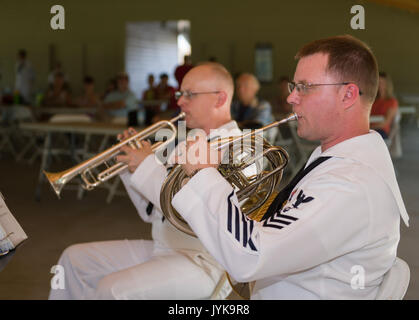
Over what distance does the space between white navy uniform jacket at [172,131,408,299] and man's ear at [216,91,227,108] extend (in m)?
1.22

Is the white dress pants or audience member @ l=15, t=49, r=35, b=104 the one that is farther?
audience member @ l=15, t=49, r=35, b=104

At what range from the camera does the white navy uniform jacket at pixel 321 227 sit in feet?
4.12

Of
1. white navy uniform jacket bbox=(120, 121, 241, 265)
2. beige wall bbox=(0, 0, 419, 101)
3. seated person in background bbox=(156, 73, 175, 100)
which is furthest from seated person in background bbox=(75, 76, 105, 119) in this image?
white navy uniform jacket bbox=(120, 121, 241, 265)

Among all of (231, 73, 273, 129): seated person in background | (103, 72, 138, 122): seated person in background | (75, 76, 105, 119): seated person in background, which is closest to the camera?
(231, 73, 273, 129): seated person in background

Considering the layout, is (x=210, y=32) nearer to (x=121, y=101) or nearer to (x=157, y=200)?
(x=121, y=101)

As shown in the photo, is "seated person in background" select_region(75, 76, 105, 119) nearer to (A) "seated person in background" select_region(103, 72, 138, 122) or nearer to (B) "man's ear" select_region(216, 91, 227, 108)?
(A) "seated person in background" select_region(103, 72, 138, 122)

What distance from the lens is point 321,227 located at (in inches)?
49.4

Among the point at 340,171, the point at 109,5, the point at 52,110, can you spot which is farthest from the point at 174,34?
the point at 340,171

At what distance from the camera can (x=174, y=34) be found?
15648 millimetres

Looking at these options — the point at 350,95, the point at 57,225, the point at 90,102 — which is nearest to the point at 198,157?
the point at 350,95

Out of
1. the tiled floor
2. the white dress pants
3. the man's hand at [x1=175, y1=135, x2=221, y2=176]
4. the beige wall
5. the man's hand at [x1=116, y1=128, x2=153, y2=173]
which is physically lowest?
the tiled floor

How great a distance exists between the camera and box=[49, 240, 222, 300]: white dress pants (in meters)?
1.83
